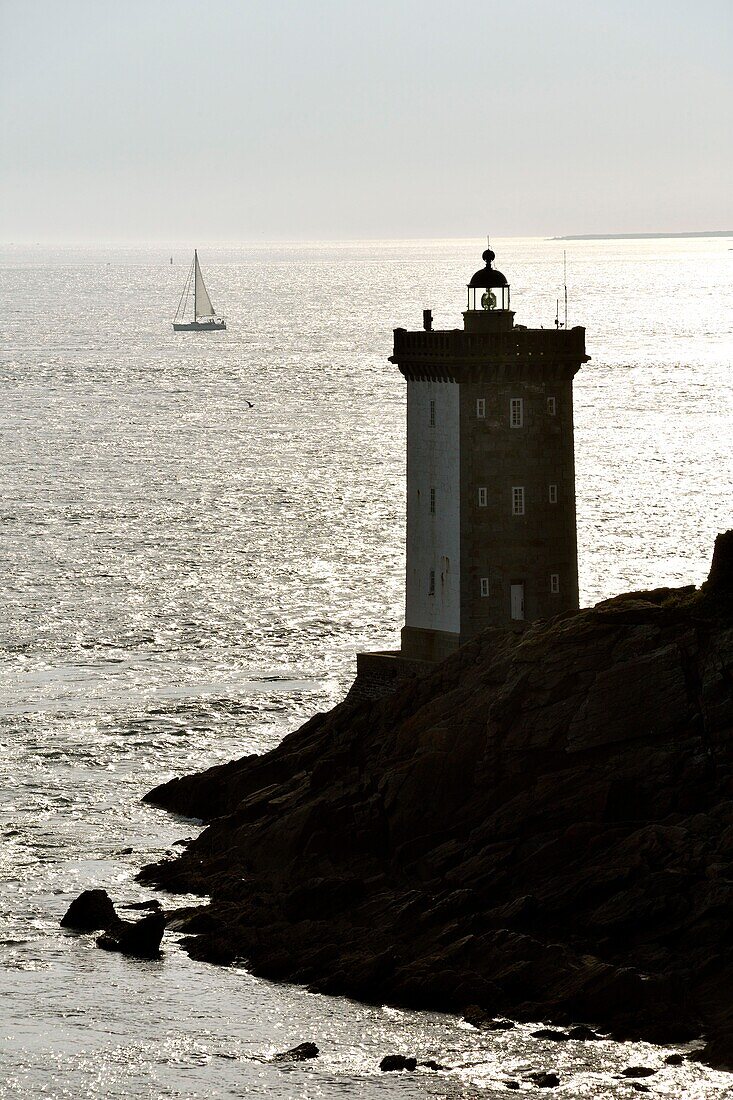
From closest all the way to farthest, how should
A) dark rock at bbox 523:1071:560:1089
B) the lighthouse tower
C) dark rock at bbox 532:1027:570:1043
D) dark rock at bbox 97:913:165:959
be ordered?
dark rock at bbox 523:1071:560:1089 → dark rock at bbox 532:1027:570:1043 → dark rock at bbox 97:913:165:959 → the lighthouse tower

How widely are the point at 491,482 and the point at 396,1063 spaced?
1984 centimetres

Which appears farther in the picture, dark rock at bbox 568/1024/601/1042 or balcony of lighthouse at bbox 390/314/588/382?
balcony of lighthouse at bbox 390/314/588/382

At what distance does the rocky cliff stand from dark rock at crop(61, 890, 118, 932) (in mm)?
1943

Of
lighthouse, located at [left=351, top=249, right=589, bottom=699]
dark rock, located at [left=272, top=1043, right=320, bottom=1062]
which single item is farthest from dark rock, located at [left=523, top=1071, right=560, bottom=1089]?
lighthouse, located at [left=351, top=249, right=589, bottom=699]

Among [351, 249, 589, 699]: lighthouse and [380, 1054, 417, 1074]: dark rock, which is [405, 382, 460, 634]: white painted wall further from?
[380, 1054, 417, 1074]: dark rock

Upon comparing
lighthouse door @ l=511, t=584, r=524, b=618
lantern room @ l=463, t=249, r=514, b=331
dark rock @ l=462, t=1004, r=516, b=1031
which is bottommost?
dark rock @ l=462, t=1004, r=516, b=1031

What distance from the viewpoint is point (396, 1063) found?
116 ft

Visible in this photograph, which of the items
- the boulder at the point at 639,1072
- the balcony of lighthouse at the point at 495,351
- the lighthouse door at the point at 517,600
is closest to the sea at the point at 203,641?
the boulder at the point at 639,1072

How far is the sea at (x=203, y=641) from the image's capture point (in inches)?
1428

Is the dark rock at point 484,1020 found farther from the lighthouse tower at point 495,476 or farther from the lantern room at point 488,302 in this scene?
the lantern room at point 488,302

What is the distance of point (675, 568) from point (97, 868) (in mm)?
44508

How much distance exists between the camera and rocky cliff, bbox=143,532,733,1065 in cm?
3672

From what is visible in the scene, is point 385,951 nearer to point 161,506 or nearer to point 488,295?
point 488,295

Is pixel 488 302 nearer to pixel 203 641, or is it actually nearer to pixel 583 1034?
pixel 583 1034
